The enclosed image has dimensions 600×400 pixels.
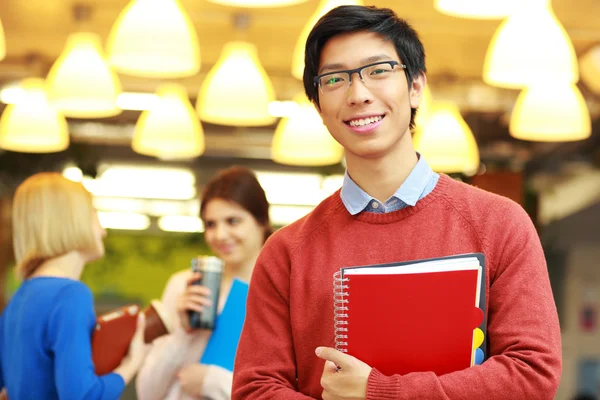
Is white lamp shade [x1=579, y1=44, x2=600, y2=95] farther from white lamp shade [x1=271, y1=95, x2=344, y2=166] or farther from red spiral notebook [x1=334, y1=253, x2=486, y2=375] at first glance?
red spiral notebook [x1=334, y1=253, x2=486, y2=375]

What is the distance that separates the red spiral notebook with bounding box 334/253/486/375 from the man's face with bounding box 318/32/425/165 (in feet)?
0.79

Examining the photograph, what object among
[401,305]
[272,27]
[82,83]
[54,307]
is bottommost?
[54,307]

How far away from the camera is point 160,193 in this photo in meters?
13.4

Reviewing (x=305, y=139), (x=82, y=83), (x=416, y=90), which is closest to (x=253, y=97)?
(x=82, y=83)

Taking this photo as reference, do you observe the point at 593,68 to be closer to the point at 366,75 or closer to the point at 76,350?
the point at 76,350

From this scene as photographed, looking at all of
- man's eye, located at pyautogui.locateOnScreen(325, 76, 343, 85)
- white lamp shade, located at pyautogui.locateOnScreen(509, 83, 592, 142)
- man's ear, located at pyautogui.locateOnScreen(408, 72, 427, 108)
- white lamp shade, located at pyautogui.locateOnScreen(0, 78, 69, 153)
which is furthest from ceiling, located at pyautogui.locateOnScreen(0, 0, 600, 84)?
man's eye, located at pyautogui.locateOnScreen(325, 76, 343, 85)

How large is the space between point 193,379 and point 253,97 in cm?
191

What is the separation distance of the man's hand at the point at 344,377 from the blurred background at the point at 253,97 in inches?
82.5

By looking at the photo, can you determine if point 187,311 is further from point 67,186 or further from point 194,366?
point 67,186

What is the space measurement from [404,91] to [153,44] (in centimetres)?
214

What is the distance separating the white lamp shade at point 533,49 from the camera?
401cm

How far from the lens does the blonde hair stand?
315 cm

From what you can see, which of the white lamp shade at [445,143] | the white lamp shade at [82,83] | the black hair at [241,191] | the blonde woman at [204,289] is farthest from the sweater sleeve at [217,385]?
the white lamp shade at [445,143]

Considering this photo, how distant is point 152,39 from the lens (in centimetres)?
389
